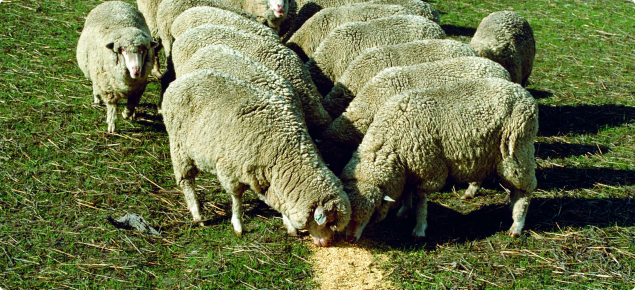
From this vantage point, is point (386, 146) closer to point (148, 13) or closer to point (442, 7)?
point (148, 13)

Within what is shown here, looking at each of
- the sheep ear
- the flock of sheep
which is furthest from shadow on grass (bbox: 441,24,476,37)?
the sheep ear

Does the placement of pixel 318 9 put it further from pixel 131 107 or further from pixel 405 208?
pixel 405 208

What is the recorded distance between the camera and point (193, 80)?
233 inches

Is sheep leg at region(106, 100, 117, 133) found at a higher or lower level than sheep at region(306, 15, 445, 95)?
lower

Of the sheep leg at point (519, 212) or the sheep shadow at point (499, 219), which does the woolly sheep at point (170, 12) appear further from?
the sheep leg at point (519, 212)

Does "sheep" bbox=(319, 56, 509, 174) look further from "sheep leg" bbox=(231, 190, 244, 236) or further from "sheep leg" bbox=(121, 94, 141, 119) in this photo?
"sheep leg" bbox=(121, 94, 141, 119)

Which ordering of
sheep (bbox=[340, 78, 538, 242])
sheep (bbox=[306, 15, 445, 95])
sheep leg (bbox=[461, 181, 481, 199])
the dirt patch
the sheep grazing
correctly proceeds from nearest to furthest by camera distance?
the dirt patch < sheep (bbox=[340, 78, 538, 242]) < sheep leg (bbox=[461, 181, 481, 199]) < sheep (bbox=[306, 15, 445, 95]) < the sheep grazing

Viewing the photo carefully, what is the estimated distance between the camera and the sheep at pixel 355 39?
7871mm

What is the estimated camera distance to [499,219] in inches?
252

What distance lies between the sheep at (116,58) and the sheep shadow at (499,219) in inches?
144

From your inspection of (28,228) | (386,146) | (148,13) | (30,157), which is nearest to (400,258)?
(386,146)

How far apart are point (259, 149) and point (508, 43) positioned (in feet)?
15.3

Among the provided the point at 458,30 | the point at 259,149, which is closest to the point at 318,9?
the point at 458,30

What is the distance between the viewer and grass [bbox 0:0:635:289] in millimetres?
5328
